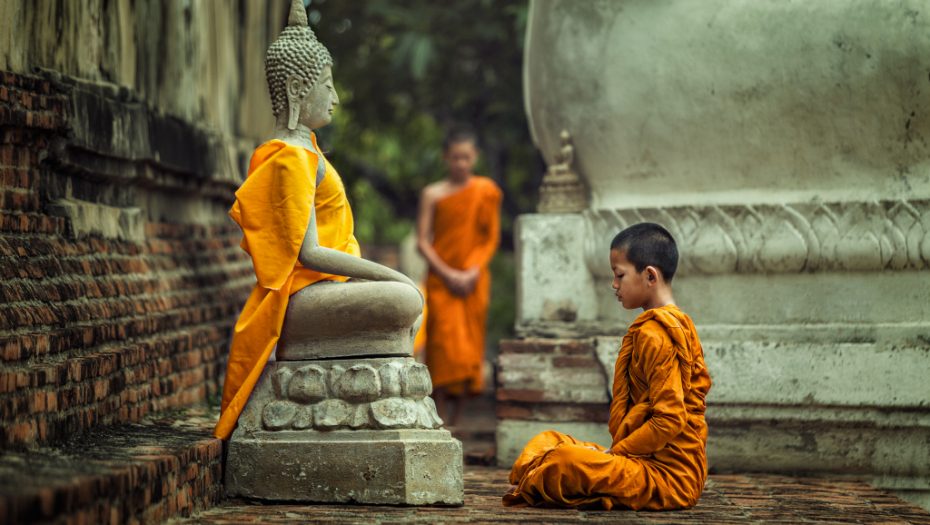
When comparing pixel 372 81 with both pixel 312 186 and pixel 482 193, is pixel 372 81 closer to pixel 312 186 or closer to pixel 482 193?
pixel 482 193

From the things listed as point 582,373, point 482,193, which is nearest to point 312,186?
point 582,373

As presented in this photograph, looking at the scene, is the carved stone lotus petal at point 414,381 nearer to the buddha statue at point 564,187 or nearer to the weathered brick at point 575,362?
the weathered brick at point 575,362

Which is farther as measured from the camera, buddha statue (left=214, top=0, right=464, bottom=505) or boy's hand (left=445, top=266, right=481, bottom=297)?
boy's hand (left=445, top=266, right=481, bottom=297)

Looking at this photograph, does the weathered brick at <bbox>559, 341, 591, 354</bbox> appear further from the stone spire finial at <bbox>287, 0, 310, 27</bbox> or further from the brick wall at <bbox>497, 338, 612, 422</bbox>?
the stone spire finial at <bbox>287, 0, 310, 27</bbox>

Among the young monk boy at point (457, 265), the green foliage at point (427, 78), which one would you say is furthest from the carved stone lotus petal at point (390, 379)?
the green foliage at point (427, 78)

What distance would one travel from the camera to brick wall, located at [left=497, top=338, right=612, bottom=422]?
429 centimetres

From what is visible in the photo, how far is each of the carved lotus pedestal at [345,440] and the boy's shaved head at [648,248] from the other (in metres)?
0.86

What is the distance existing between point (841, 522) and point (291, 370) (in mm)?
1961

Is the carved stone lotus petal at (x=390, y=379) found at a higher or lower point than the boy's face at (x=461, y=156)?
lower

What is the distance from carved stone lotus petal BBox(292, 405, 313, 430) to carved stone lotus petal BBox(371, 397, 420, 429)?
23 centimetres

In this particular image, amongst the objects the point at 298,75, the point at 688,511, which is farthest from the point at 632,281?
the point at 298,75

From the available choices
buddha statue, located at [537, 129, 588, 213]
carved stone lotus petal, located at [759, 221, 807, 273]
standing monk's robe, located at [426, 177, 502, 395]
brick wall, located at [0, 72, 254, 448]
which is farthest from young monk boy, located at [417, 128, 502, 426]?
carved stone lotus petal, located at [759, 221, 807, 273]

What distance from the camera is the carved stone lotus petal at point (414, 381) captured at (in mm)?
3234

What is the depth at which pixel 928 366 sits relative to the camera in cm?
401
